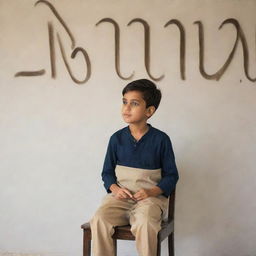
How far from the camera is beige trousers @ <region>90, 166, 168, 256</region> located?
1.95 meters

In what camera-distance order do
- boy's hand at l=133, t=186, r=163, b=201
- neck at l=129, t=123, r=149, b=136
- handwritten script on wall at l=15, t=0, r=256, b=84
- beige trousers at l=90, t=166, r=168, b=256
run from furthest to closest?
handwritten script on wall at l=15, t=0, r=256, b=84 < neck at l=129, t=123, r=149, b=136 < boy's hand at l=133, t=186, r=163, b=201 < beige trousers at l=90, t=166, r=168, b=256

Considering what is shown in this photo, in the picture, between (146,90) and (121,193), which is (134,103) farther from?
(121,193)

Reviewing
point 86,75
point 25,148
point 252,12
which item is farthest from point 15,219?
point 252,12

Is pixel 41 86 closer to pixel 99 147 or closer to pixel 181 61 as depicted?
pixel 99 147

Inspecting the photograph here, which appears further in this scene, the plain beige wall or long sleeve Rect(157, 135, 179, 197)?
the plain beige wall

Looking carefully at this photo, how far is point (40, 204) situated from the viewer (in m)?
2.66

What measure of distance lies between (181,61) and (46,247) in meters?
1.33

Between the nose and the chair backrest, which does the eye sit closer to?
the nose

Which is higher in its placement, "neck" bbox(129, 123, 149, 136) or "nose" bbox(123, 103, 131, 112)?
"nose" bbox(123, 103, 131, 112)

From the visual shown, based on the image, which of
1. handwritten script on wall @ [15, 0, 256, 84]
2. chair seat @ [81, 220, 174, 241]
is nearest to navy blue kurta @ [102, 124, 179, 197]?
chair seat @ [81, 220, 174, 241]

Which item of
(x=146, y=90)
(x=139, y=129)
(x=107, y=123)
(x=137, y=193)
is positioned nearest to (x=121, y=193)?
(x=137, y=193)

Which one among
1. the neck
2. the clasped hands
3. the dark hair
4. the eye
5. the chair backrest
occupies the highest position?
the dark hair

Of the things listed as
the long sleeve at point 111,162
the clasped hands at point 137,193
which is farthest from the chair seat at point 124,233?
the long sleeve at point 111,162

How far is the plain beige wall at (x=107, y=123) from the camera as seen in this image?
2521 mm
